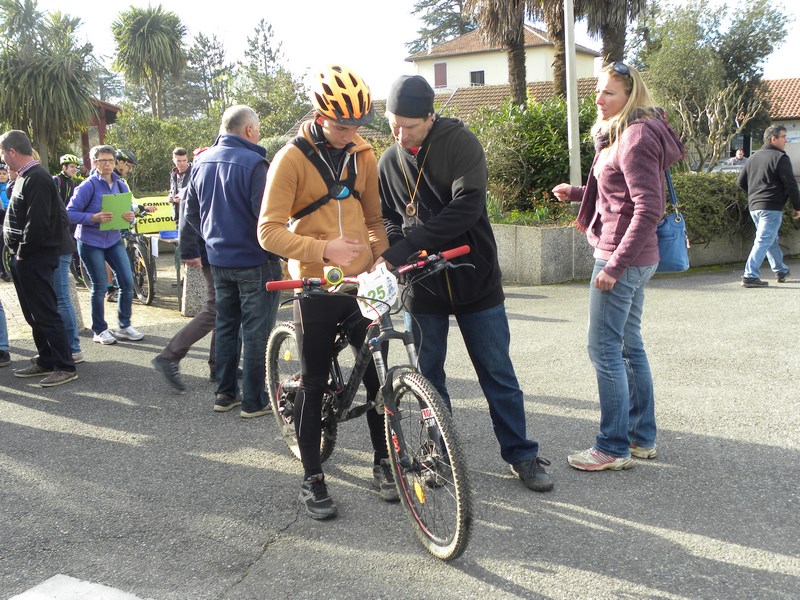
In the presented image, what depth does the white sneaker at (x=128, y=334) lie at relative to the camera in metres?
7.62

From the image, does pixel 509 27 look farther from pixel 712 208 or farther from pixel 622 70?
pixel 622 70

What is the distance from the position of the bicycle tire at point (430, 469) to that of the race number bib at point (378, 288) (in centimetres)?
33

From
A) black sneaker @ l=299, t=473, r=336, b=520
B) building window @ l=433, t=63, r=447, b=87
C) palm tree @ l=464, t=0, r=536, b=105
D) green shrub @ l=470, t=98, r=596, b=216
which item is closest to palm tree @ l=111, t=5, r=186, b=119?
building window @ l=433, t=63, r=447, b=87

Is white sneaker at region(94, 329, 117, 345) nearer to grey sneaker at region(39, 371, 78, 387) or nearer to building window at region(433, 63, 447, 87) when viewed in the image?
grey sneaker at region(39, 371, 78, 387)

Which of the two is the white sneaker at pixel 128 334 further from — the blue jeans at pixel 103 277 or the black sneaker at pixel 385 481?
the black sneaker at pixel 385 481

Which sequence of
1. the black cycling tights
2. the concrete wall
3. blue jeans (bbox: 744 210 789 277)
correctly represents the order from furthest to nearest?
the concrete wall, blue jeans (bbox: 744 210 789 277), the black cycling tights

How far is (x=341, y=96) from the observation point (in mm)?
3361

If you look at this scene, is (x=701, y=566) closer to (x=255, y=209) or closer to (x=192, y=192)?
(x=255, y=209)

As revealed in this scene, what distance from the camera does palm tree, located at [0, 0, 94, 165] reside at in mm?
25719

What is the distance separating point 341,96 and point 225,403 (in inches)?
111

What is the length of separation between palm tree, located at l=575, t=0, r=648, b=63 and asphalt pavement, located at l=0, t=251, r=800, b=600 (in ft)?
Result: 42.2

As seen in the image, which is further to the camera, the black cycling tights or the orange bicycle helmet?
the black cycling tights

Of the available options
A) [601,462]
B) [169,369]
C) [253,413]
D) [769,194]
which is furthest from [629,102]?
[769,194]

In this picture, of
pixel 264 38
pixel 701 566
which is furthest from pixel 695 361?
pixel 264 38
